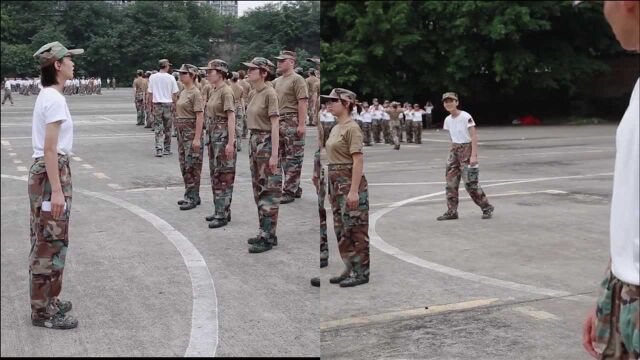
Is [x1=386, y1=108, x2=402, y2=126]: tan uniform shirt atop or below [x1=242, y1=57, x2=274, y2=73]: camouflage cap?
below

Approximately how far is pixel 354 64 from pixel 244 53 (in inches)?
942

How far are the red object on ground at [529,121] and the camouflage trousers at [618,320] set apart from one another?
28885 mm

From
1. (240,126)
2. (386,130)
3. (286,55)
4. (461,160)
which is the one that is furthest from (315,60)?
(386,130)

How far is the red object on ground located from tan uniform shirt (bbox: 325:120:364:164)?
2618cm

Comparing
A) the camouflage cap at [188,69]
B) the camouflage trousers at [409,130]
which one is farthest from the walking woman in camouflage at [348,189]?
the camouflage trousers at [409,130]

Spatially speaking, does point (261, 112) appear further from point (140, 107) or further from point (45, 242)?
point (140, 107)

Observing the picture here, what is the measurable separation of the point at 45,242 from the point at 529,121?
2931cm

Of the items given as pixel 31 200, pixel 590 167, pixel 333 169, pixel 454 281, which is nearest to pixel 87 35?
pixel 31 200

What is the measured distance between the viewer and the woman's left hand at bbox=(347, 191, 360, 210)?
180 inches

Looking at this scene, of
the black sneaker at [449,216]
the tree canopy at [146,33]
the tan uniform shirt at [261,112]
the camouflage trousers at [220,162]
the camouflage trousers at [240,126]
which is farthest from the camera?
the black sneaker at [449,216]

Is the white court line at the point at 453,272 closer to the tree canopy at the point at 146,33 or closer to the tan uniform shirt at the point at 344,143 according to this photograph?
the tan uniform shirt at the point at 344,143

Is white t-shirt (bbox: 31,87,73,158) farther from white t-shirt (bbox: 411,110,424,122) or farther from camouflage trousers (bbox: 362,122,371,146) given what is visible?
white t-shirt (bbox: 411,110,424,122)

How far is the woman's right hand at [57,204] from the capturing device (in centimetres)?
184

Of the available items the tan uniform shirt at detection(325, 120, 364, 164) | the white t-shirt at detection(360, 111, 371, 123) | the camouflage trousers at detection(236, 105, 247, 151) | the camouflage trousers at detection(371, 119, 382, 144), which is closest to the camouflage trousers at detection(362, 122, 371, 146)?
the white t-shirt at detection(360, 111, 371, 123)
